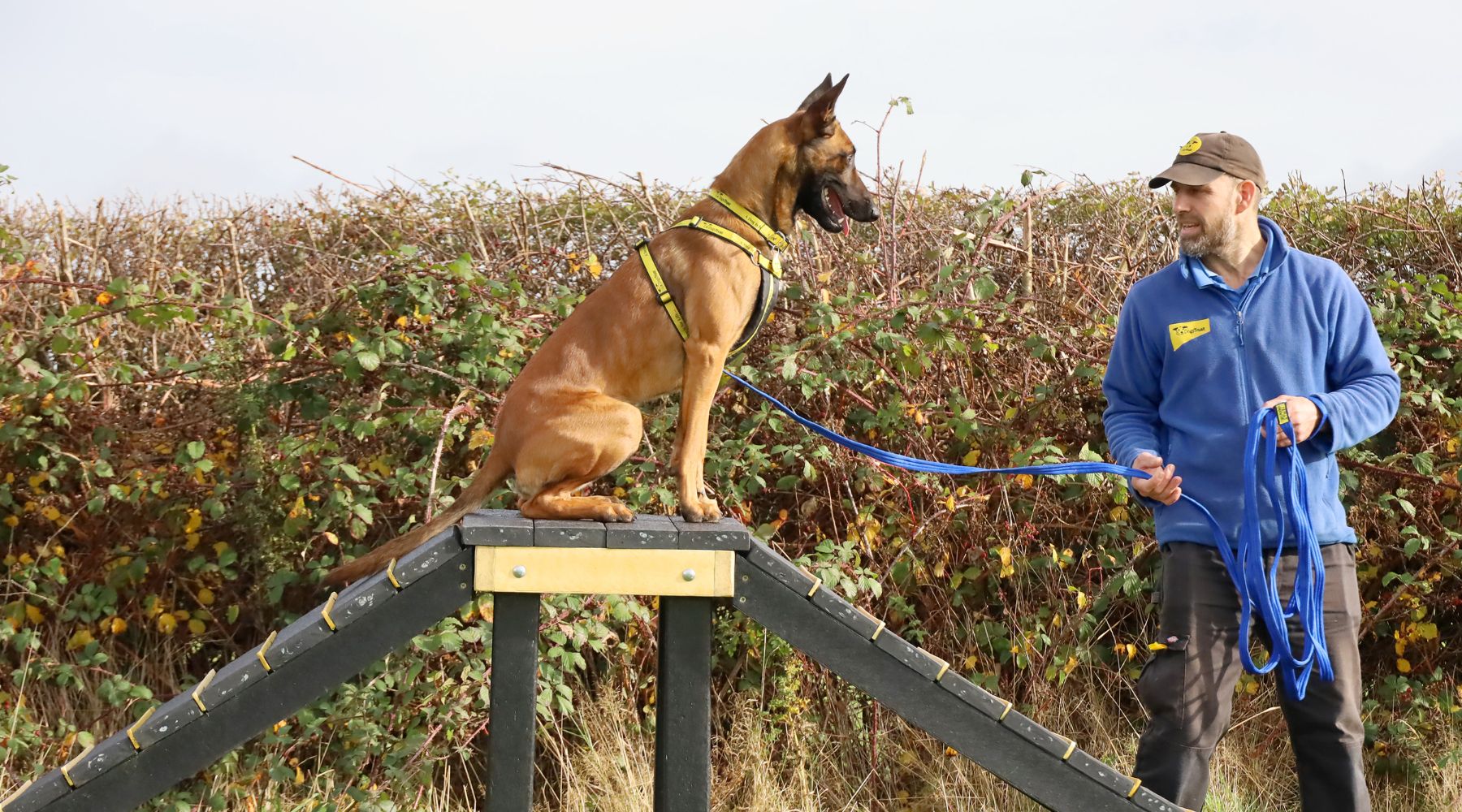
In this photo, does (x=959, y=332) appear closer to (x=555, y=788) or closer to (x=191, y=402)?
(x=555, y=788)

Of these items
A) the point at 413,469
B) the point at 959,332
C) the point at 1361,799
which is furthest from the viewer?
the point at 959,332

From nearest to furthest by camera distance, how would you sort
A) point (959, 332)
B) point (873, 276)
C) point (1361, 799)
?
point (1361, 799) < point (959, 332) < point (873, 276)

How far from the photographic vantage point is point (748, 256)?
3309mm

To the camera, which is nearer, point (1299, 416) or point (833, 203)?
point (1299, 416)

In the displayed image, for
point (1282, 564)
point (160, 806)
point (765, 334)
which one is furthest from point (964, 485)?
point (160, 806)

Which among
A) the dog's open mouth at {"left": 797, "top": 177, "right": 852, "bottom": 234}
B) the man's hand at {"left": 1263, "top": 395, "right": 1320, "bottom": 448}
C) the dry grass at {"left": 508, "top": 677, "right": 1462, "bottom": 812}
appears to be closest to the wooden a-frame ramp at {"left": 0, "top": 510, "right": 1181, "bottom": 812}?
the dog's open mouth at {"left": 797, "top": 177, "right": 852, "bottom": 234}

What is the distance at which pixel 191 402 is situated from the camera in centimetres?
546

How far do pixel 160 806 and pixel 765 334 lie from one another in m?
3.02

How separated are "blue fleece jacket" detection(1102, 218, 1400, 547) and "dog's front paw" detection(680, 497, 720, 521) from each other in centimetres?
123

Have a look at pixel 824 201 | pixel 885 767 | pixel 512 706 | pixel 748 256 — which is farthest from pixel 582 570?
pixel 885 767

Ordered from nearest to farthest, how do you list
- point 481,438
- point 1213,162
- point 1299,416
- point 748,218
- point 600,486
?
1. point 1299,416
2. point 748,218
3. point 1213,162
4. point 481,438
5. point 600,486

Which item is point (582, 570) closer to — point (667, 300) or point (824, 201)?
point (667, 300)

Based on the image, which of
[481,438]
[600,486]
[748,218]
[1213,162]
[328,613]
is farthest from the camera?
[600,486]

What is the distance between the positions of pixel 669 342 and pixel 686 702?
3.14 feet
